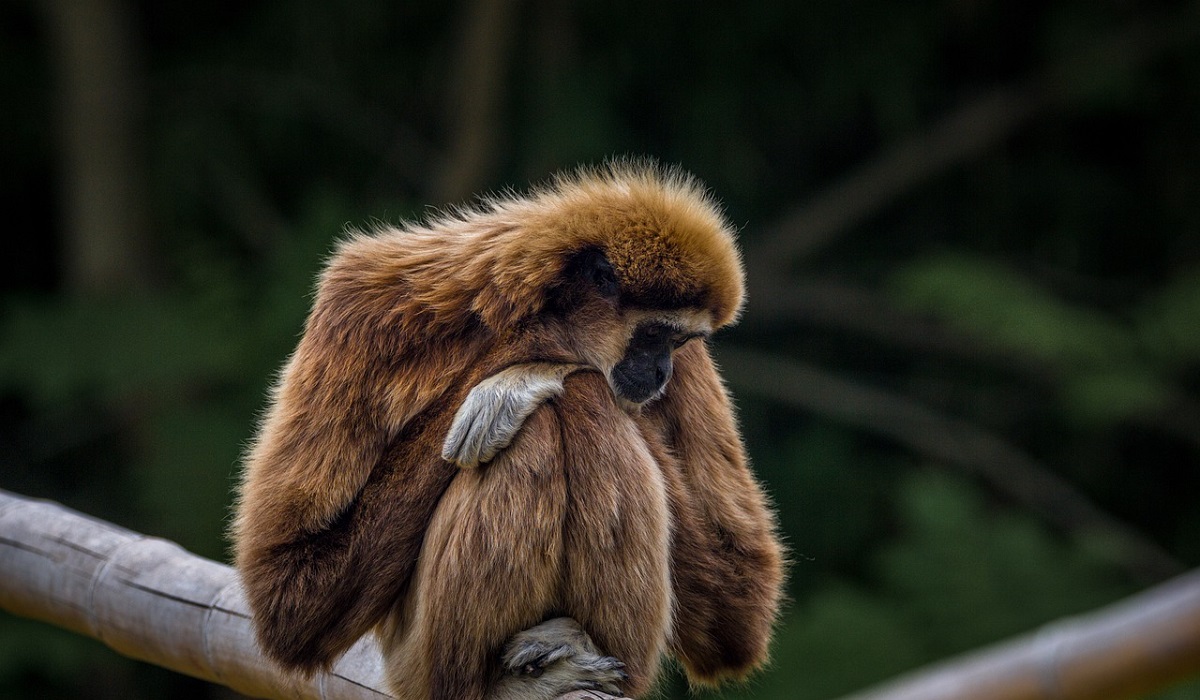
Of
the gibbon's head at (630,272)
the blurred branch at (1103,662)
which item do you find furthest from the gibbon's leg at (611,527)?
the blurred branch at (1103,662)

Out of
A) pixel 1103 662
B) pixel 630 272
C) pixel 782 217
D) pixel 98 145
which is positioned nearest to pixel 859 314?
pixel 782 217

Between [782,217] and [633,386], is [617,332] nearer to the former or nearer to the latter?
[633,386]

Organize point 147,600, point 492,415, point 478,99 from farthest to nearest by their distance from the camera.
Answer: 1. point 478,99
2. point 147,600
3. point 492,415

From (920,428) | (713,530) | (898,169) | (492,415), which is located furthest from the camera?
(898,169)

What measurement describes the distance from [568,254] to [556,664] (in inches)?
37.9

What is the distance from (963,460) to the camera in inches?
377

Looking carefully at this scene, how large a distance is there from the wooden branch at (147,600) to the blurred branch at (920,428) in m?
6.07

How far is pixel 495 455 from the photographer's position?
2.87 meters

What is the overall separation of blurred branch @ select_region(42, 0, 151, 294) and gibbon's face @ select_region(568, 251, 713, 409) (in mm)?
6732

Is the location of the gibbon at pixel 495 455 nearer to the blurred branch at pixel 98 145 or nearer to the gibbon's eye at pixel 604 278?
the gibbon's eye at pixel 604 278

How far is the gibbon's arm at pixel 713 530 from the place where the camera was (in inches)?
130

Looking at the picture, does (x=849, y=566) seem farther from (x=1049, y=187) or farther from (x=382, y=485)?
(x=382, y=485)

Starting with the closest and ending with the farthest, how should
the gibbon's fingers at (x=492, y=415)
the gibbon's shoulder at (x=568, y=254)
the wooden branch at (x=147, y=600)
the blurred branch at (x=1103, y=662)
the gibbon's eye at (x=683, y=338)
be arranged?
1. the blurred branch at (x=1103, y=662)
2. the gibbon's fingers at (x=492, y=415)
3. the gibbon's shoulder at (x=568, y=254)
4. the gibbon's eye at (x=683, y=338)
5. the wooden branch at (x=147, y=600)

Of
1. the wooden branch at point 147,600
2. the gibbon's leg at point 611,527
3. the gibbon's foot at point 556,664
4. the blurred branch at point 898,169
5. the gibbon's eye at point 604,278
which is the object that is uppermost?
the blurred branch at point 898,169
